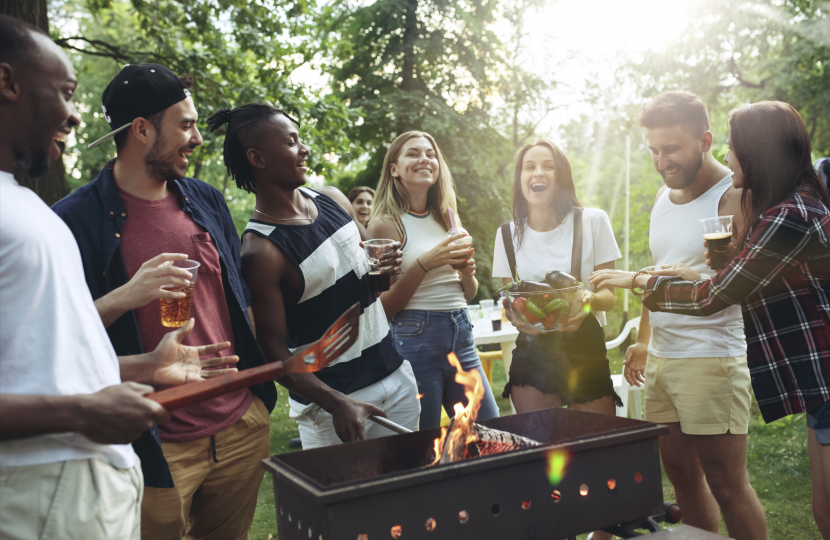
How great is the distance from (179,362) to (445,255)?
4.79ft

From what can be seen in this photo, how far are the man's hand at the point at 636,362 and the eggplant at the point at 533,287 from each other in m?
1.01

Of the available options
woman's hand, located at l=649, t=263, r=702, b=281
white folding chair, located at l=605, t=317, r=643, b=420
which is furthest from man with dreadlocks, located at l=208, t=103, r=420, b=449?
white folding chair, located at l=605, t=317, r=643, b=420

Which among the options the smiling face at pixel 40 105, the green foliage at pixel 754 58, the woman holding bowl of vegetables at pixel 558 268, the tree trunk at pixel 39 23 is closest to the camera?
the smiling face at pixel 40 105

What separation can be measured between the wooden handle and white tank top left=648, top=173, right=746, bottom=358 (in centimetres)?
214

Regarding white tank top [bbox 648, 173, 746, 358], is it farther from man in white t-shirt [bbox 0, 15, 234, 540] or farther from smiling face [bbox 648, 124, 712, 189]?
man in white t-shirt [bbox 0, 15, 234, 540]

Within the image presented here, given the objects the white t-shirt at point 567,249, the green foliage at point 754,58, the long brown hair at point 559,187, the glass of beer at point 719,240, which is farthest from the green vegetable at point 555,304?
the green foliage at point 754,58

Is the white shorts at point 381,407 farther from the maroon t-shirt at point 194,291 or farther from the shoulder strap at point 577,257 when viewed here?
the shoulder strap at point 577,257

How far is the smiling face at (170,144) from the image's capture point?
2.21m

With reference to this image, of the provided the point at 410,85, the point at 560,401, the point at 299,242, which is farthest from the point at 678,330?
the point at 410,85

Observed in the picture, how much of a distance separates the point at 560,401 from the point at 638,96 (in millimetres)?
13411

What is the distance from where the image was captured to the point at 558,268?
315 centimetres

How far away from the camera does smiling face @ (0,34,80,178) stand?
1.37m

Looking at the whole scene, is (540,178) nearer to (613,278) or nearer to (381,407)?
(613,278)

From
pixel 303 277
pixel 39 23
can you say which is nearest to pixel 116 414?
pixel 303 277
